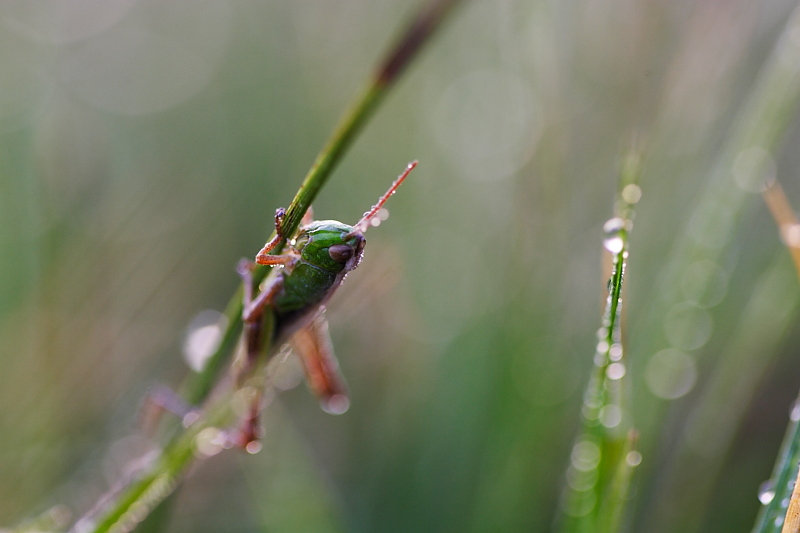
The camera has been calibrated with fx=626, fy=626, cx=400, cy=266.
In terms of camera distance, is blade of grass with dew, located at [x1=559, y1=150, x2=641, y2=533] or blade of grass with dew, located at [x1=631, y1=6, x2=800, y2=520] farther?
blade of grass with dew, located at [x1=631, y1=6, x2=800, y2=520]

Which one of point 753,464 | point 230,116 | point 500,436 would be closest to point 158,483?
point 500,436

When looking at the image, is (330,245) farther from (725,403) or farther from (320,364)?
(725,403)

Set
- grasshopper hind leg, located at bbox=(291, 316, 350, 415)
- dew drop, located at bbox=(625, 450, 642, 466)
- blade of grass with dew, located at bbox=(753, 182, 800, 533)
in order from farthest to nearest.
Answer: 1. grasshopper hind leg, located at bbox=(291, 316, 350, 415)
2. dew drop, located at bbox=(625, 450, 642, 466)
3. blade of grass with dew, located at bbox=(753, 182, 800, 533)

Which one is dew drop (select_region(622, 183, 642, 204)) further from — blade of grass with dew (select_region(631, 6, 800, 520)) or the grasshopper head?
blade of grass with dew (select_region(631, 6, 800, 520))

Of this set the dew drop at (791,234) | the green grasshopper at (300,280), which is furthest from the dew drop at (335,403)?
the dew drop at (791,234)

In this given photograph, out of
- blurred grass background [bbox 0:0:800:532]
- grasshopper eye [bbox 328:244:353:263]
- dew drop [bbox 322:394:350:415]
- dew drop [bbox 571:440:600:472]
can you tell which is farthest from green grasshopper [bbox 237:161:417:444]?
dew drop [bbox 571:440:600:472]

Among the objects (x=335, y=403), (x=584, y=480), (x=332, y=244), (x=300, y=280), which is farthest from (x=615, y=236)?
(x=335, y=403)

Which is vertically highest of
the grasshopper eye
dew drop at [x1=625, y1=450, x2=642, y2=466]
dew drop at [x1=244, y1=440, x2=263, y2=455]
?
the grasshopper eye

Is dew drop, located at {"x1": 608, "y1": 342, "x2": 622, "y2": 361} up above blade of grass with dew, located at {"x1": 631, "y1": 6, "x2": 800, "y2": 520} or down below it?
below
